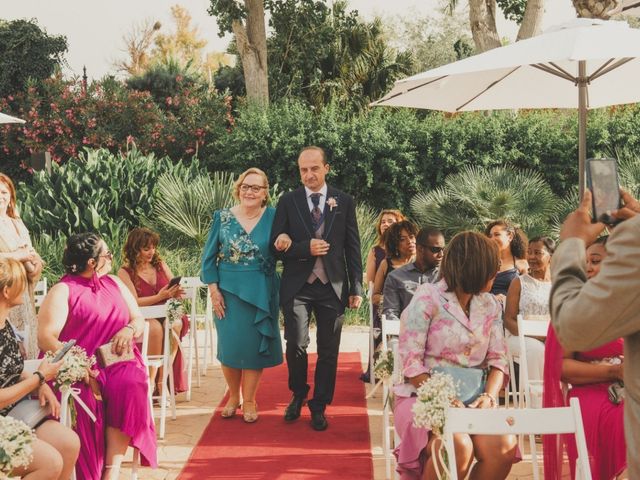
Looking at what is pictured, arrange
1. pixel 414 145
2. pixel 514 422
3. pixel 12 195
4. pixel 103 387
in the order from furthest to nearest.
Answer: pixel 414 145
pixel 12 195
pixel 103 387
pixel 514 422

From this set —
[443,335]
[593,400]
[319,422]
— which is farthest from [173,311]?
[593,400]

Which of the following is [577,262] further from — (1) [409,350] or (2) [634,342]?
(1) [409,350]

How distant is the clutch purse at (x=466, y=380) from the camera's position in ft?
13.6

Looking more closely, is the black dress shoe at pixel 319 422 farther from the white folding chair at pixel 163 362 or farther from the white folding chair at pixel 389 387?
the white folding chair at pixel 163 362

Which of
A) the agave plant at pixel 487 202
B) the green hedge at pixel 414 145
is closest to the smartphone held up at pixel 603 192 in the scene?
the agave plant at pixel 487 202

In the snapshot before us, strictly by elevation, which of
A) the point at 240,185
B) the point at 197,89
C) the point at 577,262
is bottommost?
the point at 577,262

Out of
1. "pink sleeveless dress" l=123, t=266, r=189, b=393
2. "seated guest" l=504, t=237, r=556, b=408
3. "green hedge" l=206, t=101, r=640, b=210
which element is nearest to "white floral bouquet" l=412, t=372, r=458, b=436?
"seated guest" l=504, t=237, r=556, b=408

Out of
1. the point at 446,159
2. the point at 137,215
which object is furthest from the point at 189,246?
the point at 446,159

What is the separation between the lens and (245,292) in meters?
6.33

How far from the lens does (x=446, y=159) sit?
1504 cm

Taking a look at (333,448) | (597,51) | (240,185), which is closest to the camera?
(597,51)

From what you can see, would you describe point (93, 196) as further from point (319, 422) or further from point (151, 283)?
point (319, 422)

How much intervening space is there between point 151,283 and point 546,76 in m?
3.78

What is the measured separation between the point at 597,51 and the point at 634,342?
2.92 m
